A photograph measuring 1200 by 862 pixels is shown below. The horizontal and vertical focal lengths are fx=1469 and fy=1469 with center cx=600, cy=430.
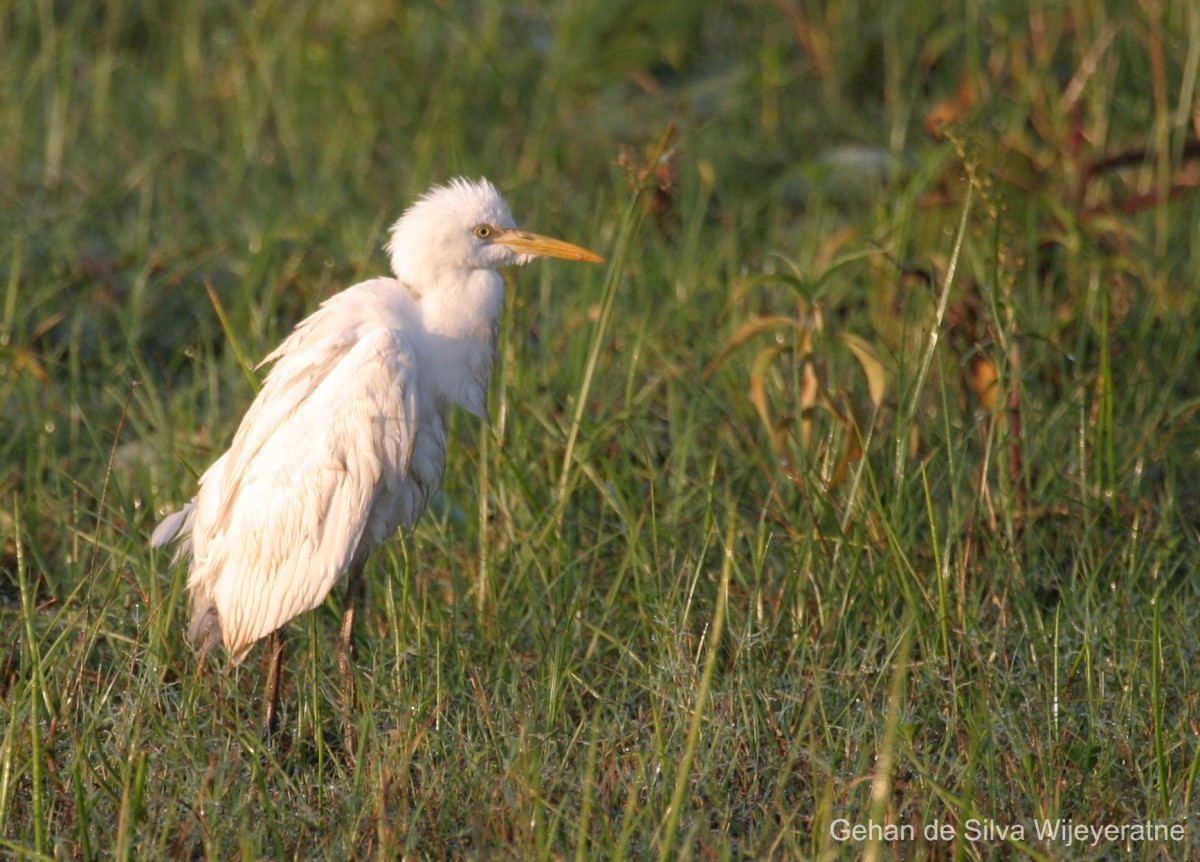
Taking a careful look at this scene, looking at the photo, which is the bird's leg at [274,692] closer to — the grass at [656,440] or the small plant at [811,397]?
the grass at [656,440]

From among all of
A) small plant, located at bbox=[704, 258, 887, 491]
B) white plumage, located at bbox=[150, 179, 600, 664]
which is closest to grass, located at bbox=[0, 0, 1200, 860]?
small plant, located at bbox=[704, 258, 887, 491]

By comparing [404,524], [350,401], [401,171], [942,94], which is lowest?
[404,524]

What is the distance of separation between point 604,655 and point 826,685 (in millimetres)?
466

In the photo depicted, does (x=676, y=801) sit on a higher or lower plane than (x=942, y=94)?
lower

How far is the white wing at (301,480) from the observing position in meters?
2.77

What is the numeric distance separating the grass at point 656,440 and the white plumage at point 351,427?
12 centimetres

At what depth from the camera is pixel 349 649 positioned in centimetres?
289

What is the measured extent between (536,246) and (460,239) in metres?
0.16

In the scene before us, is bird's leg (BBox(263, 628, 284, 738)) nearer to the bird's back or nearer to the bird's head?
the bird's back

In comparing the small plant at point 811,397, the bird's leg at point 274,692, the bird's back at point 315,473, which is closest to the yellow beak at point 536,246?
the bird's back at point 315,473

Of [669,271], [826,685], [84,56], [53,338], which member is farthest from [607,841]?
[84,56]

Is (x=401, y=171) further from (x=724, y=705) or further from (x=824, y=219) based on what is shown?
(x=724, y=705)

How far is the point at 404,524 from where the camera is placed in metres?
2.95

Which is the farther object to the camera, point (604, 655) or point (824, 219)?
point (824, 219)
